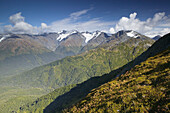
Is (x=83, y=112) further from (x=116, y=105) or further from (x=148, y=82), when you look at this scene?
(x=148, y=82)

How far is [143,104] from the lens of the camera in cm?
1797

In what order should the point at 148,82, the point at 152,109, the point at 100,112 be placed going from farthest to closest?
1. the point at 148,82
2. the point at 100,112
3. the point at 152,109

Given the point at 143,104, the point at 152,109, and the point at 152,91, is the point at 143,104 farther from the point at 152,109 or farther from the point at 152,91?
the point at 152,91

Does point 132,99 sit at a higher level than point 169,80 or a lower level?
lower

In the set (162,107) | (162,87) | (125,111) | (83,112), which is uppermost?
(162,87)

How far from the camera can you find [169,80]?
67.9ft

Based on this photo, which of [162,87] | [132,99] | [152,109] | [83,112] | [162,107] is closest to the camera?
[162,107]

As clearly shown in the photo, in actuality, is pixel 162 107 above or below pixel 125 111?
above

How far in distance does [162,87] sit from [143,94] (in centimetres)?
327

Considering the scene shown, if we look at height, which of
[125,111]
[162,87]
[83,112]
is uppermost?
[162,87]

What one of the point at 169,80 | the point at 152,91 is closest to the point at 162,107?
the point at 152,91

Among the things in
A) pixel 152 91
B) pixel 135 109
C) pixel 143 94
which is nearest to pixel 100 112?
pixel 135 109

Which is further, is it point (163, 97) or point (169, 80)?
point (169, 80)

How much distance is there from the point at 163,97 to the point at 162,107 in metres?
2.42
